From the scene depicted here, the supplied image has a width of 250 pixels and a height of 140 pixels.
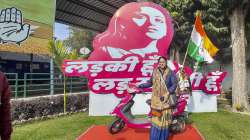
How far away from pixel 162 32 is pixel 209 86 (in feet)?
10.4

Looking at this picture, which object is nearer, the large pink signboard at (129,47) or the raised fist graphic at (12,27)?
the large pink signboard at (129,47)

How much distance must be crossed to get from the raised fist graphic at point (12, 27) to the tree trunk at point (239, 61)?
9814 millimetres

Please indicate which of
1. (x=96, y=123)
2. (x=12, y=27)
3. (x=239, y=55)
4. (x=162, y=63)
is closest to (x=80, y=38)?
(x=12, y=27)

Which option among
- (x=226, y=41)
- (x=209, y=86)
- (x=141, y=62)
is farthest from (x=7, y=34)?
(x=226, y=41)

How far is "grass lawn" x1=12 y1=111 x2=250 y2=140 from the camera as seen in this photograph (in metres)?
9.27

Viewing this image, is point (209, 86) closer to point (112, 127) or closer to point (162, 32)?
point (162, 32)

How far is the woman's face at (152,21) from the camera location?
11.8 metres

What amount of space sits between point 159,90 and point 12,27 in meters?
8.92

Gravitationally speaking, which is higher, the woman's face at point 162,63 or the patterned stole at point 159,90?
the woman's face at point 162,63

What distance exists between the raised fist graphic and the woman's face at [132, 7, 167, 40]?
18.3 ft

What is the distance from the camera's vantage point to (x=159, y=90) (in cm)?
768

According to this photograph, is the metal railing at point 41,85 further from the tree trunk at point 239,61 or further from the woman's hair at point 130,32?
the tree trunk at point 239,61


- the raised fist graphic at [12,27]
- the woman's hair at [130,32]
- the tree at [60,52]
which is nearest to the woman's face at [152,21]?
the woman's hair at [130,32]

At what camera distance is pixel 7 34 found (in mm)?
13633
